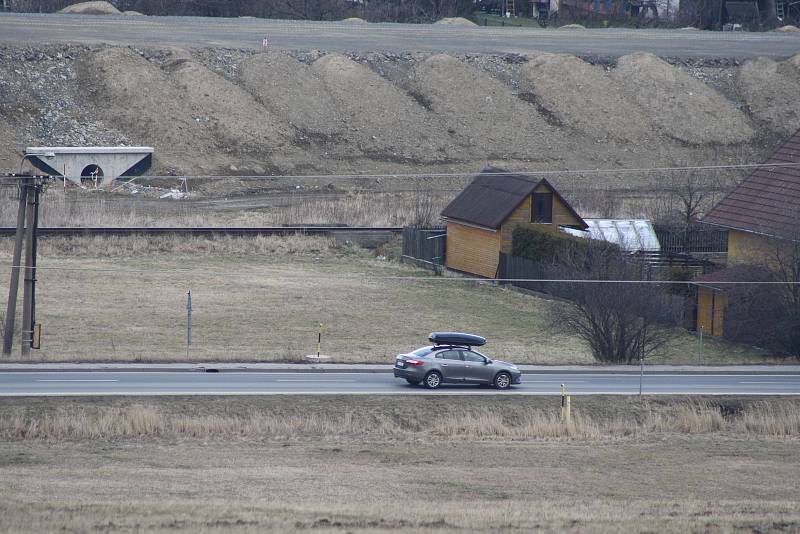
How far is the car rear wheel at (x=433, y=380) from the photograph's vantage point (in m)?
28.7

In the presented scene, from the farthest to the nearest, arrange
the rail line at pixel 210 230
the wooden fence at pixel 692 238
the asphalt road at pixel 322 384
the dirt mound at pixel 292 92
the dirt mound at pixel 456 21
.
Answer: the dirt mound at pixel 456 21, the dirt mound at pixel 292 92, the wooden fence at pixel 692 238, the rail line at pixel 210 230, the asphalt road at pixel 322 384

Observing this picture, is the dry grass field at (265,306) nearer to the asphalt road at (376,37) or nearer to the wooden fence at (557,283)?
the wooden fence at (557,283)

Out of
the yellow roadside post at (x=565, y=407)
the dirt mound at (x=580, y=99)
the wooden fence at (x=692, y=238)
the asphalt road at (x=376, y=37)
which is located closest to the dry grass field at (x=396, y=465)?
the yellow roadside post at (x=565, y=407)

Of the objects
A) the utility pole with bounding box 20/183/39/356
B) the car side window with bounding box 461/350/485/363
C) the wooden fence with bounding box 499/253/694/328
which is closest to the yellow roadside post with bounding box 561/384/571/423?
the car side window with bounding box 461/350/485/363

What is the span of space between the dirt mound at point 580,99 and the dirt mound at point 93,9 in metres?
32.3

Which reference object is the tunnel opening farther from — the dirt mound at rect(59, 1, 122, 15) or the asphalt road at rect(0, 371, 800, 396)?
the asphalt road at rect(0, 371, 800, 396)

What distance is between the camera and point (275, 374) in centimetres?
2984

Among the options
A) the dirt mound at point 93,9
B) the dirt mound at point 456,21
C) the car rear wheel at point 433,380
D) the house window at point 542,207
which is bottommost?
the car rear wheel at point 433,380

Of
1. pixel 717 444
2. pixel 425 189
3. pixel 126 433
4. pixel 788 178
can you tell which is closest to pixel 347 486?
pixel 126 433

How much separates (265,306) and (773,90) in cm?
5645

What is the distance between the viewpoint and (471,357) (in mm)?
29234

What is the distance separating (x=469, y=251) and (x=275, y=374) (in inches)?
796

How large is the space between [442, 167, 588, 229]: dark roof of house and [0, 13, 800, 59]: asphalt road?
34.8 meters

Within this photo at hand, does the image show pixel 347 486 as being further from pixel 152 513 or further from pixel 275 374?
pixel 275 374
